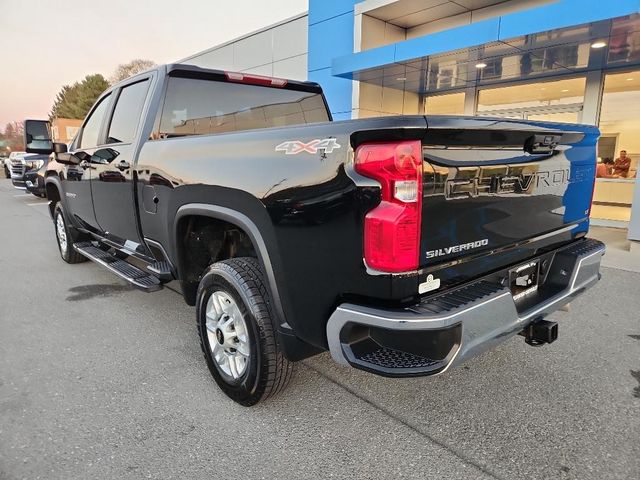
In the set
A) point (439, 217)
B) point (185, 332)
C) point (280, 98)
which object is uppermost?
point (280, 98)

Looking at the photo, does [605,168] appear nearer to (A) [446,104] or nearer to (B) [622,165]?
(B) [622,165]

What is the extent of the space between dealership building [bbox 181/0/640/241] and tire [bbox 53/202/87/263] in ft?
25.0

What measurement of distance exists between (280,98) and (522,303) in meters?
2.77

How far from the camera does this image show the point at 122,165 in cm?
361

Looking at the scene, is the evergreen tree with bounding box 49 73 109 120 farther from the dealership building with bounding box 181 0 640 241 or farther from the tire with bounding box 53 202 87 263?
the tire with bounding box 53 202 87 263

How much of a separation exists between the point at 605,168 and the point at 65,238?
11477 mm

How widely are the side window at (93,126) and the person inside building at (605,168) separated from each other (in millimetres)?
10579

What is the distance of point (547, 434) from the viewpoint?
2.41 m

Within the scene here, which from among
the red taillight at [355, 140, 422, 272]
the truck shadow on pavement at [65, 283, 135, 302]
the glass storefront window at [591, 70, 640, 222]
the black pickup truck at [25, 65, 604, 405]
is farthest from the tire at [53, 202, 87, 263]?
the glass storefront window at [591, 70, 640, 222]

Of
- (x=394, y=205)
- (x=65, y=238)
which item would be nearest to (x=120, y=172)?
(x=394, y=205)

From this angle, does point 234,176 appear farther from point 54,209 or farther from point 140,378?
point 54,209

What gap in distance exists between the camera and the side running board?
343cm

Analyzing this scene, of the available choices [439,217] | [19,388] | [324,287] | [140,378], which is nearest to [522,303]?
[439,217]

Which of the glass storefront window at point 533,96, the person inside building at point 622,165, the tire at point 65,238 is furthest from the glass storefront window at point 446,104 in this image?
the tire at point 65,238
